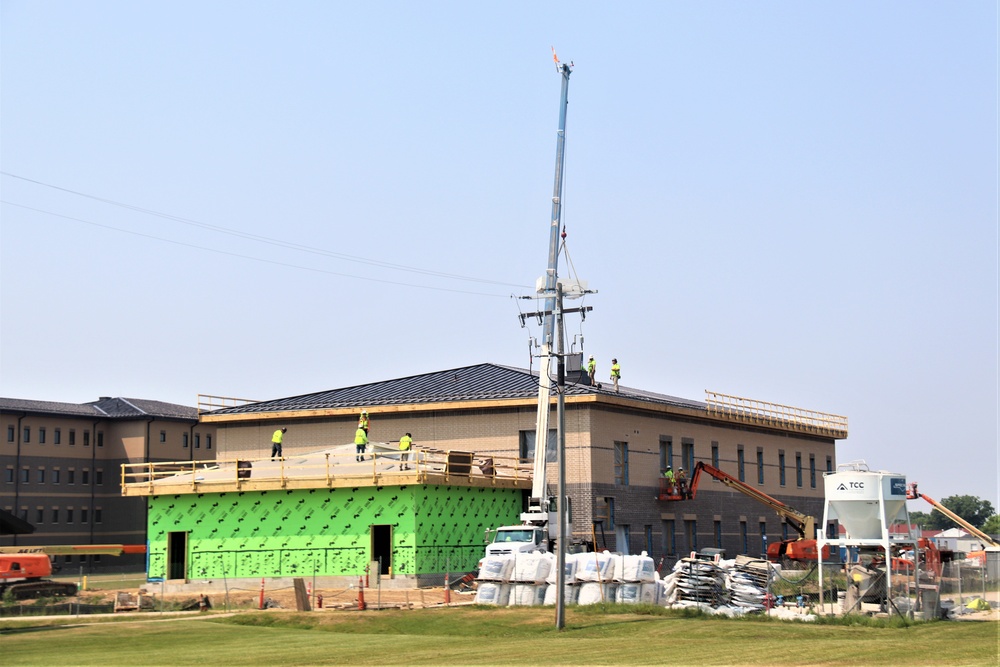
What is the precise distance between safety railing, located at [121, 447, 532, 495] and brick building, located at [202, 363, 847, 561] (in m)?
2.72

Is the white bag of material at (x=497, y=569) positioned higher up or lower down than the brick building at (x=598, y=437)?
lower down

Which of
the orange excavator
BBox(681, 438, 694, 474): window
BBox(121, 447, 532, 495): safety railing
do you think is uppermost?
BBox(681, 438, 694, 474): window

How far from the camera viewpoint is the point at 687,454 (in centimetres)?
6159

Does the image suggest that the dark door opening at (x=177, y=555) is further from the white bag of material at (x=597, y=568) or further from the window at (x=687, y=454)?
the window at (x=687, y=454)

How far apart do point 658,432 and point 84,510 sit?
5045cm

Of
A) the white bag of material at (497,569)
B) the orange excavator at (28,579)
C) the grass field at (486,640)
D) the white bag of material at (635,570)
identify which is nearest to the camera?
the grass field at (486,640)

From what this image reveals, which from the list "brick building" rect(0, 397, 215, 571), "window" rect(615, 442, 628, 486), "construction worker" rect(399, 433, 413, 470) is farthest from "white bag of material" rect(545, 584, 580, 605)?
"brick building" rect(0, 397, 215, 571)

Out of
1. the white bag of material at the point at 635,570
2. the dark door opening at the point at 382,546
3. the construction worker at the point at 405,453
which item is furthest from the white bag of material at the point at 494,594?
the construction worker at the point at 405,453

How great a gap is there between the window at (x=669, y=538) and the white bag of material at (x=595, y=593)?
20446 millimetres

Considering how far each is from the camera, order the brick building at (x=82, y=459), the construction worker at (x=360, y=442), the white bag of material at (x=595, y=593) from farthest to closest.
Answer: the brick building at (x=82, y=459) → the construction worker at (x=360, y=442) → the white bag of material at (x=595, y=593)

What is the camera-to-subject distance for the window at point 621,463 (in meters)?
56.0

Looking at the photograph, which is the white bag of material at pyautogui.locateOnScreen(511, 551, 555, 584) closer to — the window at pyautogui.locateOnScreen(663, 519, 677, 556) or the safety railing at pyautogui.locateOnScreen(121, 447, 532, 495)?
the safety railing at pyautogui.locateOnScreen(121, 447, 532, 495)

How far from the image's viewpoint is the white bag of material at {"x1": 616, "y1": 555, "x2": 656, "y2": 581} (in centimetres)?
3853

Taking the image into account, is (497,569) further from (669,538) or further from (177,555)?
(669,538)
